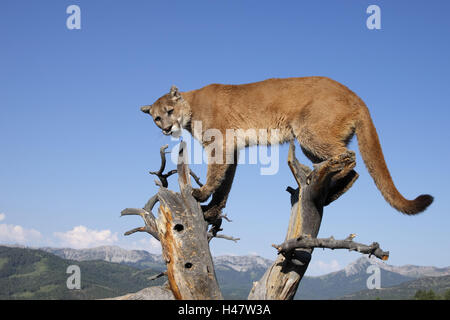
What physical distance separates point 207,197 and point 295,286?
3.02 metres

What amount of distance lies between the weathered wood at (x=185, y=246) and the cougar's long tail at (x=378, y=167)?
165 inches

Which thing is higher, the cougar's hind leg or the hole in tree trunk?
the cougar's hind leg

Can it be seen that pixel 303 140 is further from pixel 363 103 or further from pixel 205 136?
pixel 205 136

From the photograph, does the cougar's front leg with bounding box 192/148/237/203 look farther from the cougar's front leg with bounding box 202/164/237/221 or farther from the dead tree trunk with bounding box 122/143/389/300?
the dead tree trunk with bounding box 122/143/389/300

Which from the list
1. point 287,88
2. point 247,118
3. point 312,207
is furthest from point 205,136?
point 312,207

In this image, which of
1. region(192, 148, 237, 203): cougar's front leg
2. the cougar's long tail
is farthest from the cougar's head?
the cougar's long tail

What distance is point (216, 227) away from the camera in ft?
36.1

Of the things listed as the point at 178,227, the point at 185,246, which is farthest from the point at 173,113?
the point at 185,246

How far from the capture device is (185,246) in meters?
8.78

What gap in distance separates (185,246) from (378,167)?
483 cm

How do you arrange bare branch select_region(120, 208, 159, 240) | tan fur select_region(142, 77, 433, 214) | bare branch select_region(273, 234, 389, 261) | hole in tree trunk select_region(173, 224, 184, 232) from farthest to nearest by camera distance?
bare branch select_region(120, 208, 159, 240) → tan fur select_region(142, 77, 433, 214) → hole in tree trunk select_region(173, 224, 184, 232) → bare branch select_region(273, 234, 389, 261)

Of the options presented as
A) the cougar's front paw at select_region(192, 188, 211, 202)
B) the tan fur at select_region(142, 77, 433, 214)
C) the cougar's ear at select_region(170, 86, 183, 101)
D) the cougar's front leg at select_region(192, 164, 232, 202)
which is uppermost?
the cougar's ear at select_region(170, 86, 183, 101)

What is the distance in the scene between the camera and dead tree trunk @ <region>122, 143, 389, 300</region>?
8.49 m

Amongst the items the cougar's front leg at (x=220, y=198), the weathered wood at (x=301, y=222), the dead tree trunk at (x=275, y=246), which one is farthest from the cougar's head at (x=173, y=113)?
the weathered wood at (x=301, y=222)
